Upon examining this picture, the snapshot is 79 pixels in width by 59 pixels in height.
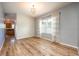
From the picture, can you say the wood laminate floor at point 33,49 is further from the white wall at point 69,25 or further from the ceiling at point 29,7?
the ceiling at point 29,7

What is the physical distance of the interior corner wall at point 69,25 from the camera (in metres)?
2.11

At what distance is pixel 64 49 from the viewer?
215 centimetres

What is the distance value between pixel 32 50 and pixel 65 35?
28.0 inches

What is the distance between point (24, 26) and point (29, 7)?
388 millimetres

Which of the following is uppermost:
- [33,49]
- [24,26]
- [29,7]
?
[29,7]

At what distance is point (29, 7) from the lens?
216 cm

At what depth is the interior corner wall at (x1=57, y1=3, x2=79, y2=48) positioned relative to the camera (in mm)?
2113

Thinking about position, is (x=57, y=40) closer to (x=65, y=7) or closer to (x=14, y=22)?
(x=65, y=7)

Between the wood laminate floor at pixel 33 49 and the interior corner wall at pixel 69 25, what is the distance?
158 millimetres

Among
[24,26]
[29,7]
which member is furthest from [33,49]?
[29,7]

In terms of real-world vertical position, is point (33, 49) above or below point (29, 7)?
below

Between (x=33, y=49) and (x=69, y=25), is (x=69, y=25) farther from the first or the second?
(x=33, y=49)

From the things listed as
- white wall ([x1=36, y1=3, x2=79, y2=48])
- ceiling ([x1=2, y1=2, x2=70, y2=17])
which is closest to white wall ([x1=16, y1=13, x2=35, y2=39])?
ceiling ([x1=2, y1=2, x2=70, y2=17])

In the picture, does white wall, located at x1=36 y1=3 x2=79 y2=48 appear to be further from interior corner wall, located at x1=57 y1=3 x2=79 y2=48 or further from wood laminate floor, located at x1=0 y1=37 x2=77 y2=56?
wood laminate floor, located at x1=0 y1=37 x2=77 y2=56
